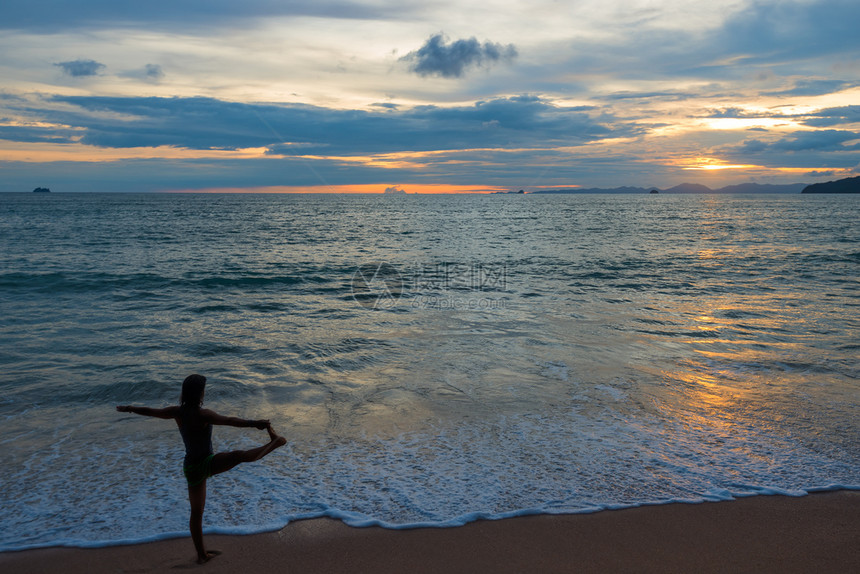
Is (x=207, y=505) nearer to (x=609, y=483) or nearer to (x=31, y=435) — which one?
(x=31, y=435)

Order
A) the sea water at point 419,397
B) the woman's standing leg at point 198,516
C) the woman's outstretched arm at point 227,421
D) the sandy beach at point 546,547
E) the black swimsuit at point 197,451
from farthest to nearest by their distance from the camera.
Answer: the sea water at point 419,397
the sandy beach at point 546,547
the woman's standing leg at point 198,516
the black swimsuit at point 197,451
the woman's outstretched arm at point 227,421

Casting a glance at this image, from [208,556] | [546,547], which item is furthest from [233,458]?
[546,547]

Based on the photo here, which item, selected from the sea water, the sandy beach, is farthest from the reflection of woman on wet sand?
the sea water

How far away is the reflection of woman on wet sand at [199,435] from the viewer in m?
3.81

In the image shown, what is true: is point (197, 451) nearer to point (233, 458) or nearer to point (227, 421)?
point (233, 458)

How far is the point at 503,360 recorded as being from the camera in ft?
33.9

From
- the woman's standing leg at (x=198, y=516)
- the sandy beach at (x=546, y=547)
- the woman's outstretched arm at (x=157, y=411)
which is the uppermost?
the woman's outstretched arm at (x=157, y=411)

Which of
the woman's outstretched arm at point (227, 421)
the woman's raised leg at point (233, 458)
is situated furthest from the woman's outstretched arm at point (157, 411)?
the woman's raised leg at point (233, 458)

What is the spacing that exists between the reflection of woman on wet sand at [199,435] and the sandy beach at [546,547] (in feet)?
2.77

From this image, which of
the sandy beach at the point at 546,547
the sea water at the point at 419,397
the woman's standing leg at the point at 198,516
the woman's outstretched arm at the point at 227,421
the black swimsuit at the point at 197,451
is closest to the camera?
the woman's outstretched arm at the point at 227,421

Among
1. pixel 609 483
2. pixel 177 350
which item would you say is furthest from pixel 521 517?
pixel 177 350

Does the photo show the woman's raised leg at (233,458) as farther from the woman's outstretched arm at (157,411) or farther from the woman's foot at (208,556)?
the woman's foot at (208,556)

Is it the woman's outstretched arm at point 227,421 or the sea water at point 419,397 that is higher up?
the woman's outstretched arm at point 227,421

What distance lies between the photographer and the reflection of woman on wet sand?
3.81m
